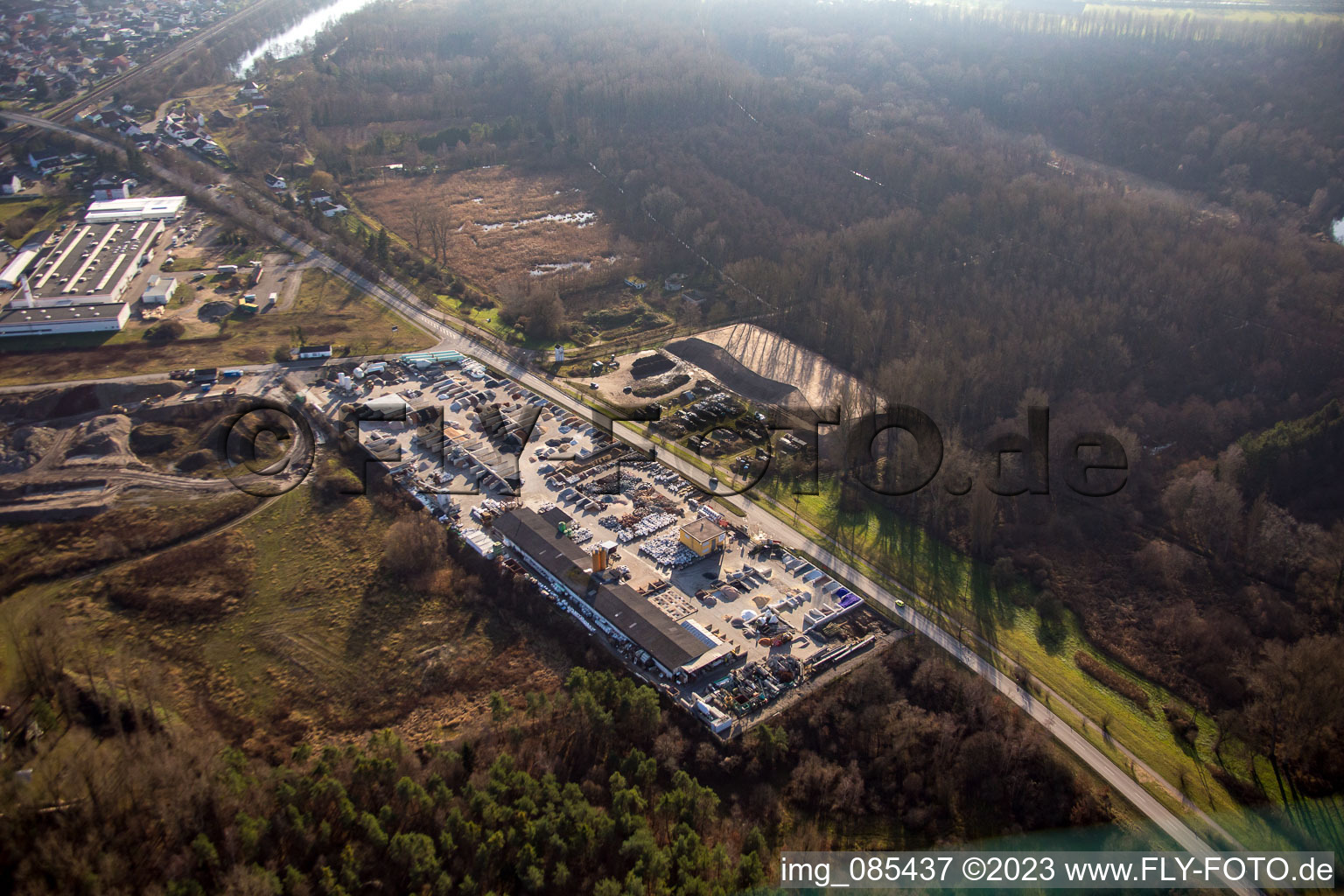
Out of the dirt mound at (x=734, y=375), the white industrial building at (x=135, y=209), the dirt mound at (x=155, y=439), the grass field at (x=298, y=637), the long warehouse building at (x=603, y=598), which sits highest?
the long warehouse building at (x=603, y=598)

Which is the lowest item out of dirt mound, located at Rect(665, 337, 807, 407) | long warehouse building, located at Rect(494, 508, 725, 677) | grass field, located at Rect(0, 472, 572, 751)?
grass field, located at Rect(0, 472, 572, 751)

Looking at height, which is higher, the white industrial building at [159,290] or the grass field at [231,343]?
the white industrial building at [159,290]

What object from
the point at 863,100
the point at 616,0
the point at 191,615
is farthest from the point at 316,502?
the point at 616,0

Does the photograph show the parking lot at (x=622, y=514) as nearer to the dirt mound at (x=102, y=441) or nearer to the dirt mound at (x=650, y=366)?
the dirt mound at (x=650, y=366)

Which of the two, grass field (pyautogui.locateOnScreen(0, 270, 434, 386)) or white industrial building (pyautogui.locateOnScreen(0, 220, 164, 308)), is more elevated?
white industrial building (pyautogui.locateOnScreen(0, 220, 164, 308))

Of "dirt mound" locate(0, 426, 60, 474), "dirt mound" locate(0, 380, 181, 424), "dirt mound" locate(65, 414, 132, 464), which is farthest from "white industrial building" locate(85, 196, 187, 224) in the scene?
"dirt mound" locate(65, 414, 132, 464)

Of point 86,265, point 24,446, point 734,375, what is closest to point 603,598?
point 734,375

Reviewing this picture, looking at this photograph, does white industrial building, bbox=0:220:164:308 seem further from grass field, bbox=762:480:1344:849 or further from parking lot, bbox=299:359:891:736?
grass field, bbox=762:480:1344:849

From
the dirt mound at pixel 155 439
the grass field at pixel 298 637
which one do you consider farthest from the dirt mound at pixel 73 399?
the grass field at pixel 298 637
